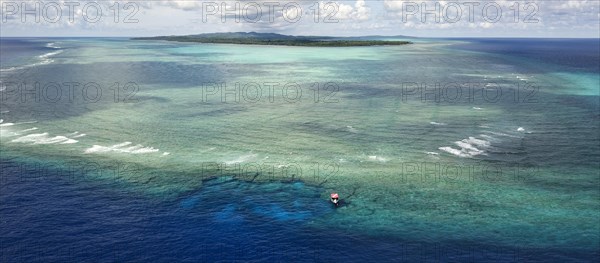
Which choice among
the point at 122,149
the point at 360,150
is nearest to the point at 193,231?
the point at 122,149

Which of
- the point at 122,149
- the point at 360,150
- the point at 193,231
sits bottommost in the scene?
the point at 193,231

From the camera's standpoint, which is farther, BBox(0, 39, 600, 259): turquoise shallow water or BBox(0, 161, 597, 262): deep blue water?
BBox(0, 39, 600, 259): turquoise shallow water

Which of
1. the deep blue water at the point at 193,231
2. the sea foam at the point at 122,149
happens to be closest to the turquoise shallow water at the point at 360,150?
the sea foam at the point at 122,149

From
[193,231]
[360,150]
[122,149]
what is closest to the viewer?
[193,231]

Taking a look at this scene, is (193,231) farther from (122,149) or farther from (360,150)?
(360,150)

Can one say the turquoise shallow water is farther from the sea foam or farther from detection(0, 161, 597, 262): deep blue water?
detection(0, 161, 597, 262): deep blue water

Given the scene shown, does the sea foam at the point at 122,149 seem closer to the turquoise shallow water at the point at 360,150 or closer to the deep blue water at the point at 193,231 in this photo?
the turquoise shallow water at the point at 360,150

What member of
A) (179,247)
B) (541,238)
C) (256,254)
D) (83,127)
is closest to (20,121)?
(83,127)

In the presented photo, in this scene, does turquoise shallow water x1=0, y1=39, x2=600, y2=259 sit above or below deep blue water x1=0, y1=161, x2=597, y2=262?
above

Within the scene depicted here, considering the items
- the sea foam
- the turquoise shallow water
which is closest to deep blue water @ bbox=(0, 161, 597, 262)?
the turquoise shallow water
